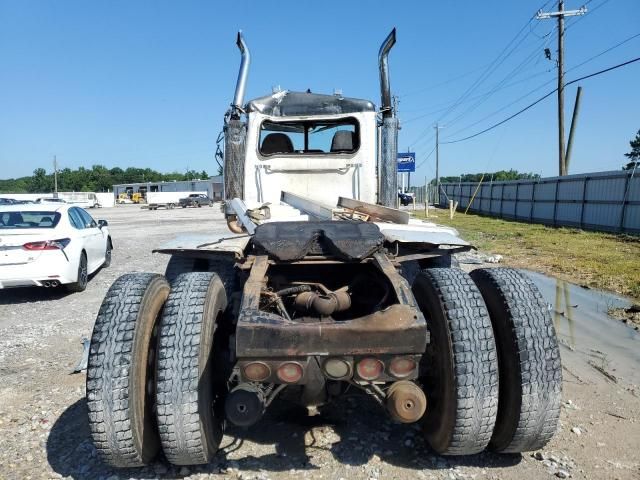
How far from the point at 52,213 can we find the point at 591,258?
415 inches

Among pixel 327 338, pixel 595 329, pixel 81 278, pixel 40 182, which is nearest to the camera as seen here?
pixel 327 338

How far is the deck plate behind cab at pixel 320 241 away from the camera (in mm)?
3141

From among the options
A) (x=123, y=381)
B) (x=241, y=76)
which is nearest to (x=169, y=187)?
(x=241, y=76)

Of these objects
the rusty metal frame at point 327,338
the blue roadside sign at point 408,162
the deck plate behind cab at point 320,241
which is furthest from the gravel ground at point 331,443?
the blue roadside sign at point 408,162

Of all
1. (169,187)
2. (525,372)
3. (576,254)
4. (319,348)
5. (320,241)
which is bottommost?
(169,187)

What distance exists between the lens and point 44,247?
7328 millimetres

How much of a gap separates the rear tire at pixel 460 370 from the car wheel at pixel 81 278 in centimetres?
662

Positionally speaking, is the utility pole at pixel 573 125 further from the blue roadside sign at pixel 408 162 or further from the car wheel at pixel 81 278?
the car wheel at pixel 81 278

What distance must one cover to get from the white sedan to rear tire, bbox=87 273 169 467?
5.21 meters

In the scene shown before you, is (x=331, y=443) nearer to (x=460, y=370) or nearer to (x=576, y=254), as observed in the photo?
(x=460, y=370)

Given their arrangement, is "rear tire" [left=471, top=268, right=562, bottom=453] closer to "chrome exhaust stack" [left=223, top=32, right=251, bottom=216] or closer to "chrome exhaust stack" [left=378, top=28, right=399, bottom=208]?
"chrome exhaust stack" [left=378, top=28, right=399, bottom=208]

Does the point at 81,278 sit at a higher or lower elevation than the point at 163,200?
higher

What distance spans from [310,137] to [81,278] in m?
4.49

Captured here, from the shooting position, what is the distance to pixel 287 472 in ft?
9.41
